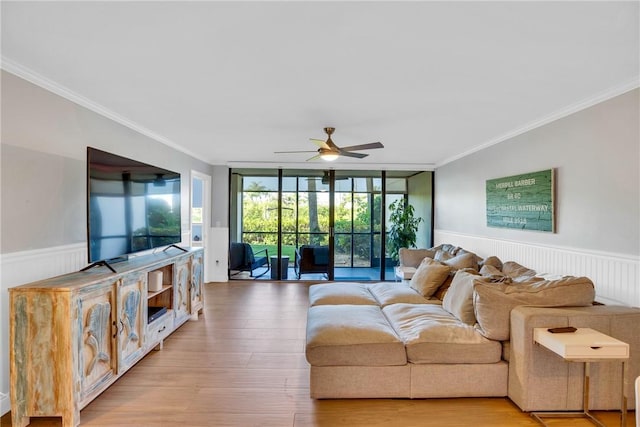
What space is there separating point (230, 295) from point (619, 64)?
537cm

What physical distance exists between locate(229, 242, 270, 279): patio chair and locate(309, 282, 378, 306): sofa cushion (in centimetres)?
289

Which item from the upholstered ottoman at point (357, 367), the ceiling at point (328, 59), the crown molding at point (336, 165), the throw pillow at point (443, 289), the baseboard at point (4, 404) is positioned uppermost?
the ceiling at point (328, 59)

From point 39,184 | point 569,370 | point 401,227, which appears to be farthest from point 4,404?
point 401,227

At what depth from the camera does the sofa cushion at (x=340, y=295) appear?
3588 millimetres

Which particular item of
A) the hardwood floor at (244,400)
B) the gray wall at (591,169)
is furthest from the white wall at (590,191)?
the hardwood floor at (244,400)

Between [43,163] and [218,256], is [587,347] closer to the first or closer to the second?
[43,163]

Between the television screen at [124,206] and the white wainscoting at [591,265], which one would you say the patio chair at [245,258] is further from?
the white wainscoting at [591,265]

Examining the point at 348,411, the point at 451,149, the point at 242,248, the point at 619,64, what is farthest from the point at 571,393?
the point at 242,248

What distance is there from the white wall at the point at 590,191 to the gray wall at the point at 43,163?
4514 millimetres

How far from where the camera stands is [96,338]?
2.31 metres

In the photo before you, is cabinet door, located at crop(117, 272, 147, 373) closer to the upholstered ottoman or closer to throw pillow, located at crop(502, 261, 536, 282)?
the upholstered ottoman

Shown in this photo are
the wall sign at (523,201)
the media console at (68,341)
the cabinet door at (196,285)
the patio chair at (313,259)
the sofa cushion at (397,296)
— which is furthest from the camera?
the patio chair at (313,259)

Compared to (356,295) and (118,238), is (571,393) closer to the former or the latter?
(356,295)

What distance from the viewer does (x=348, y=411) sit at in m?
2.30
